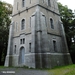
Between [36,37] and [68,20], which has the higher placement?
→ [68,20]

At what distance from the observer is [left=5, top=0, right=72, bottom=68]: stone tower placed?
15.3 meters

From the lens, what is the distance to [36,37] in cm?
1585

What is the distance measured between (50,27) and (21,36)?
5.35 m

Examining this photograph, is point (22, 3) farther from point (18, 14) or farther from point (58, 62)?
point (58, 62)

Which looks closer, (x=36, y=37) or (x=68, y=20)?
(x=36, y=37)

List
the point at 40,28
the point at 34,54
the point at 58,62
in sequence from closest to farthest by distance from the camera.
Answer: the point at 34,54 → the point at 40,28 → the point at 58,62

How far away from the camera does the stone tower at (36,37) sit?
15.3 m

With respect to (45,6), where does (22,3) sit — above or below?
above

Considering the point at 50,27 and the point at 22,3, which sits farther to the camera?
the point at 22,3

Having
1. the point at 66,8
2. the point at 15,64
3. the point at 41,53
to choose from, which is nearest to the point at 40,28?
the point at 41,53

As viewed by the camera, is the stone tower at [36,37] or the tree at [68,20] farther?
the tree at [68,20]

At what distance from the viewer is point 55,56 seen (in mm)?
17312

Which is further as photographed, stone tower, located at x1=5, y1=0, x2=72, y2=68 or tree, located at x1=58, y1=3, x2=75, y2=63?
tree, located at x1=58, y1=3, x2=75, y2=63

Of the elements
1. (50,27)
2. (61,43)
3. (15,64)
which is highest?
(50,27)
